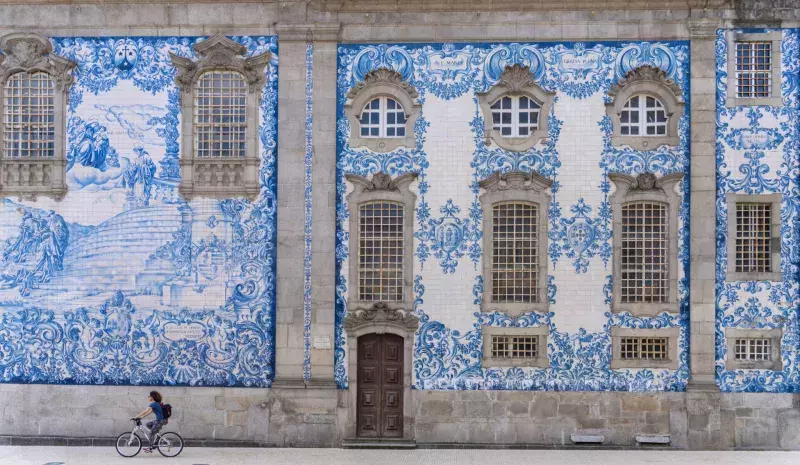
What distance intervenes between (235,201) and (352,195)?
239 centimetres

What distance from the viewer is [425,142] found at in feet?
56.9

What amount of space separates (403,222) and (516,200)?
7.61 feet

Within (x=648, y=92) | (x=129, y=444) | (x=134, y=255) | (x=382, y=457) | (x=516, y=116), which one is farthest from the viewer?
(x=134, y=255)

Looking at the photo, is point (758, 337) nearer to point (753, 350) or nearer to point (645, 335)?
point (753, 350)

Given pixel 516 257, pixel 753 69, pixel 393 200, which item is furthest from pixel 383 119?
pixel 753 69

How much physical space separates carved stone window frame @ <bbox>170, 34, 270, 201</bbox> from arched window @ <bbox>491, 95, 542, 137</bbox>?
4850mm

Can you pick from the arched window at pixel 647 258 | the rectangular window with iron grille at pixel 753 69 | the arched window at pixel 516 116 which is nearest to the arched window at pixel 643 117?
the arched window at pixel 647 258

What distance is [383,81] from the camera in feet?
57.0

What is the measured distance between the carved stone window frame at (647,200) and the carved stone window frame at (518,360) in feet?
5.05

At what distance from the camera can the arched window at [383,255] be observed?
17344 millimetres

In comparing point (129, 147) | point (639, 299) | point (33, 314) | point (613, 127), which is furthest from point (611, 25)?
point (33, 314)

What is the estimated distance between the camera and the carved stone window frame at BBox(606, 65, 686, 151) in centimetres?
1709

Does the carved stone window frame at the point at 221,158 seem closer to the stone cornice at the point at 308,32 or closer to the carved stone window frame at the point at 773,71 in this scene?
the stone cornice at the point at 308,32

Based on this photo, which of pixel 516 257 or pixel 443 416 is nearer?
pixel 443 416
